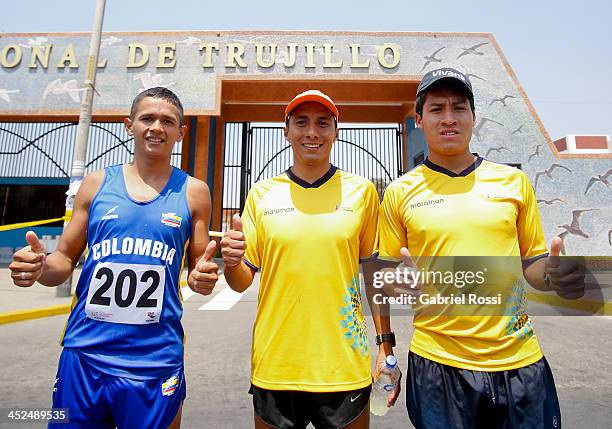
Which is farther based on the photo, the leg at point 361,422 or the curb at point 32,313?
the curb at point 32,313

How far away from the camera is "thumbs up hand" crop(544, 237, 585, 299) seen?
4.60ft

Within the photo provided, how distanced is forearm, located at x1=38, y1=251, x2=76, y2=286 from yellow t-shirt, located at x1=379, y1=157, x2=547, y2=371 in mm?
1610

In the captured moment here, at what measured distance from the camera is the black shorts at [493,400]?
4.85ft

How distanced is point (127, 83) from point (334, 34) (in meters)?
7.47

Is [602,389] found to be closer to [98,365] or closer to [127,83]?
[98,365]

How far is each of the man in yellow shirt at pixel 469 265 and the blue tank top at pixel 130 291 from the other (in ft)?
3.56

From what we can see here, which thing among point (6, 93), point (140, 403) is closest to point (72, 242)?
point (140, 403)

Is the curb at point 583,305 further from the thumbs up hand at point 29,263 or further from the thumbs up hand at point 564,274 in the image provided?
the thumbs up hand at point 29,263

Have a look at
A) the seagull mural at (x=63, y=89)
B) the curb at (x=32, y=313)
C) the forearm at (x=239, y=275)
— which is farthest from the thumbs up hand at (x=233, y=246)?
the seagull mural at (x=63, y=89)

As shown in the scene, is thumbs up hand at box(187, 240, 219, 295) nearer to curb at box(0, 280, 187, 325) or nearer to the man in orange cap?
the man in orange cap

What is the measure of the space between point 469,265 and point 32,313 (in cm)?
699

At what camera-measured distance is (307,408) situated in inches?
63.5

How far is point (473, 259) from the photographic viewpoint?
160 cm

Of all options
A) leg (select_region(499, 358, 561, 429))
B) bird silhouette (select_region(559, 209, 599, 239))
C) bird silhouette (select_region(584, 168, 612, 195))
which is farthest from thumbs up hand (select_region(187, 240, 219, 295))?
bird silhouette (select_region(584, 168, 612, 195))
